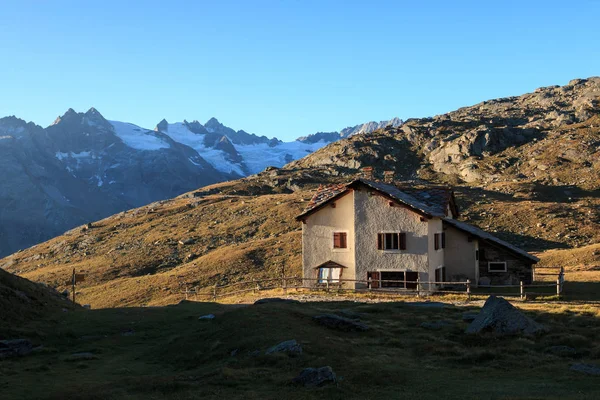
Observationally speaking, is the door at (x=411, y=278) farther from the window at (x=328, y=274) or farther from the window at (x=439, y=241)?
the window at (x=328, y=274)

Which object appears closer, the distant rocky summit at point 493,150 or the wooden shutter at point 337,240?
the wooden shutter at point 337,240

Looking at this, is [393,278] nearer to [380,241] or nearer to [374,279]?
[374,279]

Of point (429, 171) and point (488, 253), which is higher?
point (429, 171)

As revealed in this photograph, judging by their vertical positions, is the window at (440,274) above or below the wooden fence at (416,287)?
above

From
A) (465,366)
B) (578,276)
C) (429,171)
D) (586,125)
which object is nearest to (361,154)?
(429,171)

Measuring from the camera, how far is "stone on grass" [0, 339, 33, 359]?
93.4ft

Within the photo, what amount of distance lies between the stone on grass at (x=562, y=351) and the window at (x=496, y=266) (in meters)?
26.6

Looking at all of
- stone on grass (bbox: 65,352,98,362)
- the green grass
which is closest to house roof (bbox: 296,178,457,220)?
the green grass

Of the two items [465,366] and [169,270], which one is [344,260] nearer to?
[465,366]

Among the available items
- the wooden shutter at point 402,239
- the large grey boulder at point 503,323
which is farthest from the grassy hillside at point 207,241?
the large grey boulder at point 503,323

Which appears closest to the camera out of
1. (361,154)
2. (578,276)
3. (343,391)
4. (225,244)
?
(343,391)

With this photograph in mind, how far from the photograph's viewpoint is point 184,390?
20.6 meters

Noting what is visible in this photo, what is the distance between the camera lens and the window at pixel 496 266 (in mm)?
51250

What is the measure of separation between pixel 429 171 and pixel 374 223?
4782 inches
